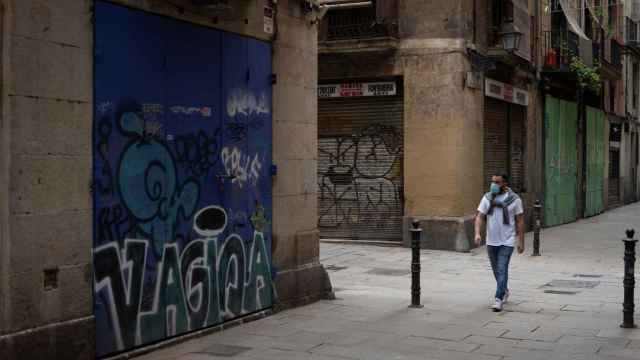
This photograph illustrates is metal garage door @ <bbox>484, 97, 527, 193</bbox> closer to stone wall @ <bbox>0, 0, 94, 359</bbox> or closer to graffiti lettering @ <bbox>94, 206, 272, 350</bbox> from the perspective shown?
graffiti lettering @ <bbox>94, 206, 272, 350</bbox>

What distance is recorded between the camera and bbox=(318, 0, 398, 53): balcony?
1853cm

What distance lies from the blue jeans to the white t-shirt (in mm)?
84

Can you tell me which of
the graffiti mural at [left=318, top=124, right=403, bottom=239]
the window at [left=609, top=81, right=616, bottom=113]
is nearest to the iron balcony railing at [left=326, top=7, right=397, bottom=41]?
the graffiti mural at [left=318, top=124, right=403, bottom=239]

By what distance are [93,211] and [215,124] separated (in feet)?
6.86

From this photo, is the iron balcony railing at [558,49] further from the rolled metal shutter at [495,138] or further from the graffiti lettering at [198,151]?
the graffiti lettering at [198,151]

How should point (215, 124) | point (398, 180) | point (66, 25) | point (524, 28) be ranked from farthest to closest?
point (524, 28)
point (398, 180)
point (215, 124)
point (66, 25)

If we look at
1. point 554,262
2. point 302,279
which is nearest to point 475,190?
point 554,262

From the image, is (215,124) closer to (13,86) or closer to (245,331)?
(245,331)

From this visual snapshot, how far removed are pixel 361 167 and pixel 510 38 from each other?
437 centimetres

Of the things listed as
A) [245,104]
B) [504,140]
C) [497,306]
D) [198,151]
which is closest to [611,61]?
[504,140]

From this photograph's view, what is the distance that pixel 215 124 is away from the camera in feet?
30.1

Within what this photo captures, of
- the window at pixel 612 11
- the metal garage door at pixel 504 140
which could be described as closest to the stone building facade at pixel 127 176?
the metal garage door at pixel 504 140

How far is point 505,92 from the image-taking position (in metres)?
21.5

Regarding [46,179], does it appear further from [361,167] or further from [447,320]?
[361,167]
